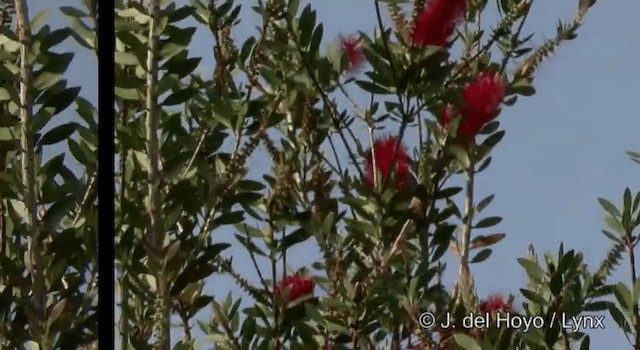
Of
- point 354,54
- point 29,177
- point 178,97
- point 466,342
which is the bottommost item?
point 466,342

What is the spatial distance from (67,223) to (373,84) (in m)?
0.36

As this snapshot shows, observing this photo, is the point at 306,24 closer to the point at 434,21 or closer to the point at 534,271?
the point at 434,21

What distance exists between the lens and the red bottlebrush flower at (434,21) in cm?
125

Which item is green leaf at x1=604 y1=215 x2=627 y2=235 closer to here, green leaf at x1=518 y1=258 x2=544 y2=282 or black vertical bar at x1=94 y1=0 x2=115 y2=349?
green leaf at x1=518 y1=258 x2=544 y2=282

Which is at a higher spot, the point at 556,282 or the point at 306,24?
the point at 306,24

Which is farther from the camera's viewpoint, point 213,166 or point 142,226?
point 213,166

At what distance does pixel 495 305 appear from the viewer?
120cm

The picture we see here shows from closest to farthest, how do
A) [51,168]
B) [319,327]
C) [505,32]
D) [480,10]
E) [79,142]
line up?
[51,168] < [79,142] < [319,327] < [505,32] < [480,10]

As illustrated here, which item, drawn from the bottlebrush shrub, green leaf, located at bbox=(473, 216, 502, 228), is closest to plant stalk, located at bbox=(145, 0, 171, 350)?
the bottlebrush shrub

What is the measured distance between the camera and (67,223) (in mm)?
1094

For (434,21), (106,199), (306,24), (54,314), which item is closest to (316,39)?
(306,24)

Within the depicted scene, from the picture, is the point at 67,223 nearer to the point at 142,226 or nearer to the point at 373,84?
the point at 142,226

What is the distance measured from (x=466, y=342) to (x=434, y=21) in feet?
1.12

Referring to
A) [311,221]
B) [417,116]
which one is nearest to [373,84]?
[417,116]
